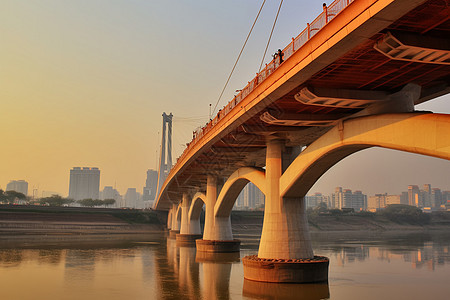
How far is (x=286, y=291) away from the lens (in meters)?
21.3

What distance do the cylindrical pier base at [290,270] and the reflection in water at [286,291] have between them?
410 mm

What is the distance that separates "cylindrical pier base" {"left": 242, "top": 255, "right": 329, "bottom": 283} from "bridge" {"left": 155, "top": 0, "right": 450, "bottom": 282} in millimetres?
52

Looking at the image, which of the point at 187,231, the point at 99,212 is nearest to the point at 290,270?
the point at 187,231

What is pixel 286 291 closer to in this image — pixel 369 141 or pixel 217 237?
pixel 369 141

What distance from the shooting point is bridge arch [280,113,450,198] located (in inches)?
532

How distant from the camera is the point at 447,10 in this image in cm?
1141

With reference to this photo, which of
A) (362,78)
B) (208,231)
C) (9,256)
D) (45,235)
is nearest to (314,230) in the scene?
(45,235)

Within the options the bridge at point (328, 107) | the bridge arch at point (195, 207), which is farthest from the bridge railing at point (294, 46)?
the bridge arch at point (195, 207)

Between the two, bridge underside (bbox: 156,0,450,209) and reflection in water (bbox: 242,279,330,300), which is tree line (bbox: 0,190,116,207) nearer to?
bridge underside (bbox: 156,0,450,209)

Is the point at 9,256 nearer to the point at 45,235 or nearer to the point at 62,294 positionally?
the point at 62,294

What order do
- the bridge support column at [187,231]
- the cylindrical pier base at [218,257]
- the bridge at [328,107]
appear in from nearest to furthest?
the bridge at [328,107] < the cylindrical pier base at [218,257] < the bridge support column at [187,231]

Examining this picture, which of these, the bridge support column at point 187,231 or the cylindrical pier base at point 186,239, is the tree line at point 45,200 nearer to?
the bridge support column at point 187,231

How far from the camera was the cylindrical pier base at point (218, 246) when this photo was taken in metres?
42.3

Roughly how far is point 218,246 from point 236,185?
28.3 feet
